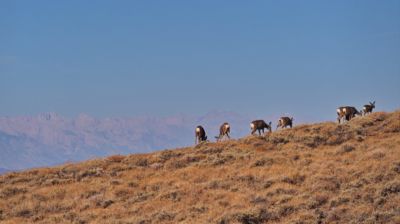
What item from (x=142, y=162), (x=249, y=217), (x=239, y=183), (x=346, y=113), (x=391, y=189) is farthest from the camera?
(x=346, y=113)

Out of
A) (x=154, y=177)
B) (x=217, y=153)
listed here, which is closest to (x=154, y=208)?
(x=154, y=177)

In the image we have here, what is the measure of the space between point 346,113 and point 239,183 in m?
19.4

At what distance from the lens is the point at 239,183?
26422 mm

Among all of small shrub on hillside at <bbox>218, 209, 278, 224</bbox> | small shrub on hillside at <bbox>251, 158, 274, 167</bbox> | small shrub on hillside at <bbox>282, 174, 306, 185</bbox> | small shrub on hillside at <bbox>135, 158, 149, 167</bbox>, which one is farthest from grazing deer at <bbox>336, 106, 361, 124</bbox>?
small shrub on hillside at <bbox>218, 209, 278, 224</bbox>

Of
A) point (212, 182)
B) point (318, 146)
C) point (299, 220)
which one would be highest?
point (318, 146)

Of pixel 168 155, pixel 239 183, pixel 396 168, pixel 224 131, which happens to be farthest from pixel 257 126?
pixel 396 168

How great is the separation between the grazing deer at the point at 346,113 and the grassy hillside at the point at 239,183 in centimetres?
622

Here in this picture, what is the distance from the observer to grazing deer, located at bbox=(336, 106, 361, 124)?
143ft

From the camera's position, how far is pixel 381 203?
70.3 ft

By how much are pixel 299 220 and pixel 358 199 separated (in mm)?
2851

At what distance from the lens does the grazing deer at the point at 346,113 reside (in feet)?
143

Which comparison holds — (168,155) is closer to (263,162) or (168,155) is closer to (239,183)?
(263,162)

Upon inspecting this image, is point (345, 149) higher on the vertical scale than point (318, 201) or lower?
higher

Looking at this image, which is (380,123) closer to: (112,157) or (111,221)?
(112,157)
